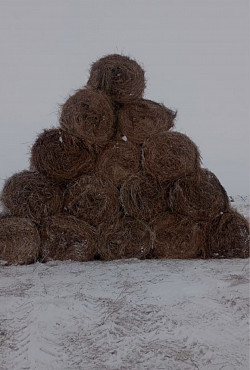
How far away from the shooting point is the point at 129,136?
546 cm

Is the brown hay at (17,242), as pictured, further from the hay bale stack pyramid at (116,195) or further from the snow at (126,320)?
the snow at (126,320)

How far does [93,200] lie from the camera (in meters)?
5.37

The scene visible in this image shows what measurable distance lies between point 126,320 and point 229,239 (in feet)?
9.27

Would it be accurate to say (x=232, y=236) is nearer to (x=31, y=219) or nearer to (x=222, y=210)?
(x=222, y=210)

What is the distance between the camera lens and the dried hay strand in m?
5.39

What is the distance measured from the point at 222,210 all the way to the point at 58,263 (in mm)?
2344

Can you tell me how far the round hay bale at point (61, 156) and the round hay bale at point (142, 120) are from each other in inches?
24.6

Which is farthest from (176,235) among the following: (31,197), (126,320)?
(126,320)

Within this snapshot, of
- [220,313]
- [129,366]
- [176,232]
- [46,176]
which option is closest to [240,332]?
A: [220,313]

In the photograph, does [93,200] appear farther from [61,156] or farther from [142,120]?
[142,120]

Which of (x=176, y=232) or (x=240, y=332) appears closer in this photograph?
(x=240, y=332)

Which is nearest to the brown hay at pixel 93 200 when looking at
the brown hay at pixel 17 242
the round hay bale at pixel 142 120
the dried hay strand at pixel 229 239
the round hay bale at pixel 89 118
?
the round hay bale at pixel 89 118

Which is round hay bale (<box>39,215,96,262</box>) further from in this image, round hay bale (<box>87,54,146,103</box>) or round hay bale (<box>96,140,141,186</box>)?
round hay bale (<box>87,54,146,103</box>)

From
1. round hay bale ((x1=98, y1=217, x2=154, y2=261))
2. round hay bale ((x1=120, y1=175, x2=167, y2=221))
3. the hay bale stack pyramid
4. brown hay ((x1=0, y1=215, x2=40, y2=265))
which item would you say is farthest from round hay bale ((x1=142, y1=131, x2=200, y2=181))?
brown hay ((x1=0, y1=215, x2=40, y2=265))
